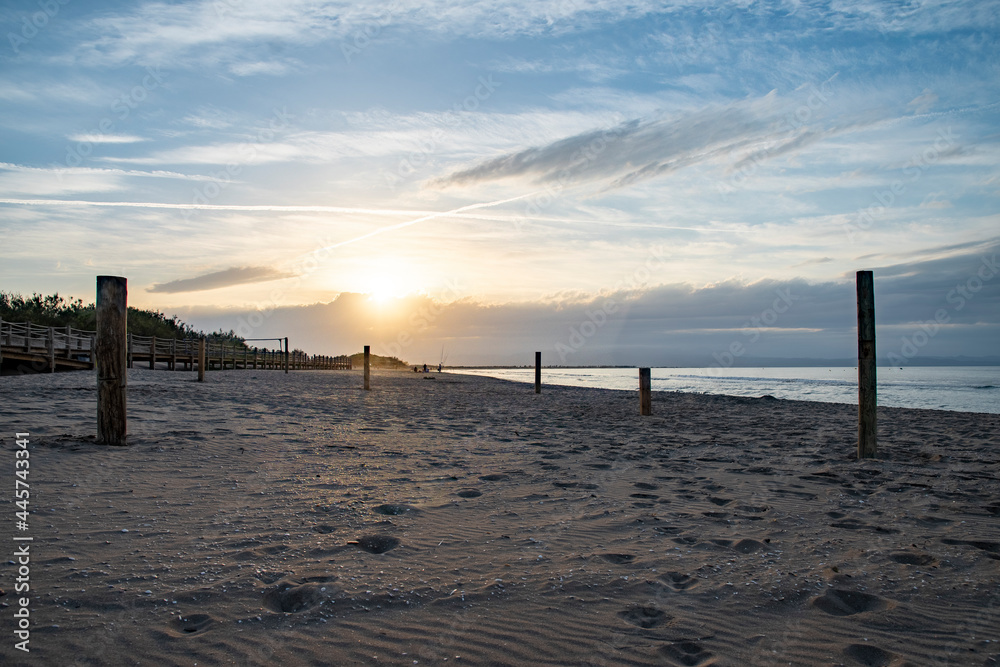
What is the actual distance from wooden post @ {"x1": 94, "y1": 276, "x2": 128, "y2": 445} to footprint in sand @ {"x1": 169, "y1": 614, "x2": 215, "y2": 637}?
15.6ft

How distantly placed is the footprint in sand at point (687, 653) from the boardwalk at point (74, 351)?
939 inches

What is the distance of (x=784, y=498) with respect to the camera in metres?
5.24

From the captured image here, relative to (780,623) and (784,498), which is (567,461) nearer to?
(784,498)

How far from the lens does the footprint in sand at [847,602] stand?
2.92 metres

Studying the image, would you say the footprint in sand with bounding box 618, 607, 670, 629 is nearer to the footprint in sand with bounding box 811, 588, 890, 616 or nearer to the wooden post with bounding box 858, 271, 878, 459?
the footprint in sand with bounding box 811, 588, 890, 616

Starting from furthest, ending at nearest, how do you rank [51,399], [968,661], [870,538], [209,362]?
1. [209,362]
2. [51,399]
3. [870,538]
4. [968,661]

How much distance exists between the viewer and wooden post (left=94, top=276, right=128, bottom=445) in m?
6.46

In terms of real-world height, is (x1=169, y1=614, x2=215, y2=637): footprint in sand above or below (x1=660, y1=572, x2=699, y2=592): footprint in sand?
above

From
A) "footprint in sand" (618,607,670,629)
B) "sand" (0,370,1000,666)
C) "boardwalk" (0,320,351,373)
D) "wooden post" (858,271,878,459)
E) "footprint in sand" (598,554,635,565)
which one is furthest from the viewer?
"boardwalk" (0,320,351,373)

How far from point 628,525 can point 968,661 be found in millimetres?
2144

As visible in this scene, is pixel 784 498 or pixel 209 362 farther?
pixel 209 362

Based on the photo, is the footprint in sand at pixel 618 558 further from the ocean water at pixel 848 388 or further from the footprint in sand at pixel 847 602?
the ocean water at pixel 848 388

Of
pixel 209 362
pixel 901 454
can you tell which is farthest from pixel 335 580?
pixel 209 362

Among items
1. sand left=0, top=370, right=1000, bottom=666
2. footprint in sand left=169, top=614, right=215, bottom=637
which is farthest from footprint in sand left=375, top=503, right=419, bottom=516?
footprint in sand left=169, top=614, right=215, bottom=637
